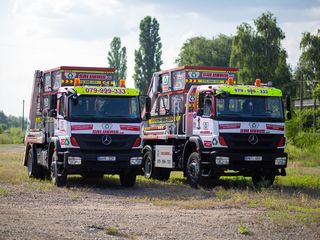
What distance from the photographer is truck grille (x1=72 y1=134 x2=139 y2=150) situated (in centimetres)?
1917

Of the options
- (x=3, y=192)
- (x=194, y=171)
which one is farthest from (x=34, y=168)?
(x=194, y=171)

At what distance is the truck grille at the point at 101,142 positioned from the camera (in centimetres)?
1917

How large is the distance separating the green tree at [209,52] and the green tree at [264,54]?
20538mm

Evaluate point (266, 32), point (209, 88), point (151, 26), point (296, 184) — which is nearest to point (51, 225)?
point (209, 88)

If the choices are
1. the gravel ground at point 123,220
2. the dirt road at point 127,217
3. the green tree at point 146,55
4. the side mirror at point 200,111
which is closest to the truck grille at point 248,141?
the side mirror at point 200,111

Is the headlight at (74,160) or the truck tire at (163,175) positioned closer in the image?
the headlight at (74,160)

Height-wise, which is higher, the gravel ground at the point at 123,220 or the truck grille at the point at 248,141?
the truck grille at the point at 248,141

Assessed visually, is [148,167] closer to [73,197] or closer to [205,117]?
[205,117]

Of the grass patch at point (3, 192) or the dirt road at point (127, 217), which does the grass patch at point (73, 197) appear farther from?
the grass patch at point (3, 192)

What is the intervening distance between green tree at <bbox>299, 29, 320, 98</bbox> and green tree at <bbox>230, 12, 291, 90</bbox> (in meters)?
2.89

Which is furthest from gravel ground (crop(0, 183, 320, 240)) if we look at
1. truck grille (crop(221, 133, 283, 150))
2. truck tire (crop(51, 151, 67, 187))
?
truck grille (crop(221, 133, 283, 150))

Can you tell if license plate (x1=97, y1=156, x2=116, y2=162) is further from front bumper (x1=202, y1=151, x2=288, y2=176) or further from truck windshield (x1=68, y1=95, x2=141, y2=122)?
front bumper (x1=202, y1=151, x2=288, y2=176)

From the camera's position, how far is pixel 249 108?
1961 centimetres

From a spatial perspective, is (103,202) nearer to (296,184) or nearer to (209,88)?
(209,88)
